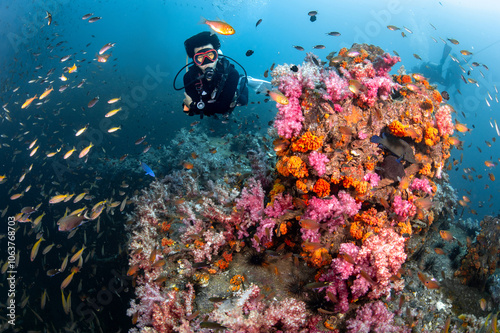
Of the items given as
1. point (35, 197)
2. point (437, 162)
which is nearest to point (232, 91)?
point (437, 162)

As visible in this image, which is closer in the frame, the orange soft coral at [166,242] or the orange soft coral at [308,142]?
the orange soft coral at [308,142]

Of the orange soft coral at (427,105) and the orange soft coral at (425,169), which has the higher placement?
the orange soft coral at (427,105)

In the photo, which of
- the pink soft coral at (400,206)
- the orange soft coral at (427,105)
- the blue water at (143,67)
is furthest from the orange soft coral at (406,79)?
the blue water at (143,67)

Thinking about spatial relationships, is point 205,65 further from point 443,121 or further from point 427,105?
point 443,121

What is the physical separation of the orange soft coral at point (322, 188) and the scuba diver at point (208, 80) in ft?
9.14

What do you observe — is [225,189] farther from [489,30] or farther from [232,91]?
[489,30]

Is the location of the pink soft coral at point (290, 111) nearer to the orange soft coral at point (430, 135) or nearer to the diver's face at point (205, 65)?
the diver's face at point (205, 65)

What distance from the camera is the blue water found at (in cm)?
1398

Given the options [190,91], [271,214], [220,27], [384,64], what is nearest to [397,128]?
[384,64]

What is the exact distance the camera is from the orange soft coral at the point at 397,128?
13.9ft

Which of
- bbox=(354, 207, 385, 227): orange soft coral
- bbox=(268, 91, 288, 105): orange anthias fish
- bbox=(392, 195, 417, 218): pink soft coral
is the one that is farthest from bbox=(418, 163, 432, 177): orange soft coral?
bbox=(268, 91, 288, 105): orange anthias fish

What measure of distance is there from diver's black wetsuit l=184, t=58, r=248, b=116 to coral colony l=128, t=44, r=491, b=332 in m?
1.18

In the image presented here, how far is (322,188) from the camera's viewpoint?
4.10 m

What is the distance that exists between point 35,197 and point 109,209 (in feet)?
20.0
